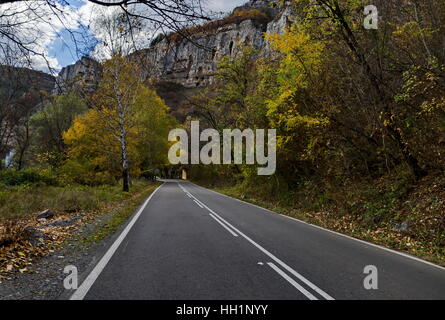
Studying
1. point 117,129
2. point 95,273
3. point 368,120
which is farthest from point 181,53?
point 117,129

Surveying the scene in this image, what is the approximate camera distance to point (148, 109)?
115ft

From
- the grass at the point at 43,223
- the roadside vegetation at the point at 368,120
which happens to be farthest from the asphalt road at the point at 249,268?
the roadside vegetation at the point at 368,120

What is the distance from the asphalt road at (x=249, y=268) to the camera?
13.6 feet

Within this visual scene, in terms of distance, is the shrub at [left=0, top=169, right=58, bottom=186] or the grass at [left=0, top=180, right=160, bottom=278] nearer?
the grass at [left=0, top=180, right=160, bottom=278]

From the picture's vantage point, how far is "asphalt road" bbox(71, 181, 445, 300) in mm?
4156

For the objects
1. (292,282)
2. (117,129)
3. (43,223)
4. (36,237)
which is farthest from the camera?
(117,129)

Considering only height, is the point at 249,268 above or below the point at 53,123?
below

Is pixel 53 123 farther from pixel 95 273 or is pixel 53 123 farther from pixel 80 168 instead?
pixel 95 273

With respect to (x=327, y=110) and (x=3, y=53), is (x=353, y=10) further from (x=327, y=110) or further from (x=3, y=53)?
(x=3, y=53)

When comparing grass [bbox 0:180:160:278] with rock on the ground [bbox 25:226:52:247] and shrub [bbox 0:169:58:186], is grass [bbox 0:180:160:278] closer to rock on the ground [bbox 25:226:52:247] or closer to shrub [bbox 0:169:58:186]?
rock on the ground [bbox 25:226:52:247]

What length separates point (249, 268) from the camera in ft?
17.2

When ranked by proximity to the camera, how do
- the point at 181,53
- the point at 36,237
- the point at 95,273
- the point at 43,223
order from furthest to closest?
the point at 43,223
the point at 36,237
the point at 181,53
the point at 95,273

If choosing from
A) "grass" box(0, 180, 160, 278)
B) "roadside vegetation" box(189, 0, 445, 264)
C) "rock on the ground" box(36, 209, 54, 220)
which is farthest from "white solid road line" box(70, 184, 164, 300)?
"roadside vegetation" box(189, 0, 445, 264)
